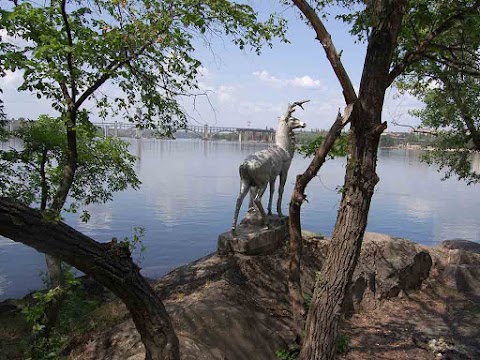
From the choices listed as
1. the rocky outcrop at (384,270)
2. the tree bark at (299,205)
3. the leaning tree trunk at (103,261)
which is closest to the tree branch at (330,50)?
the tree bark at (299,205)

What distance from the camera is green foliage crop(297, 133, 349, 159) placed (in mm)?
5320

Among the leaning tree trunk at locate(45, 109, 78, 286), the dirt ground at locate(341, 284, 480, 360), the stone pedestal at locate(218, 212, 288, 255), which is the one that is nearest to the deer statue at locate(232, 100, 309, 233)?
the stone pedestal at locate(218, 212, 288, 255)

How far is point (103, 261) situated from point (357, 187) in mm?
3277

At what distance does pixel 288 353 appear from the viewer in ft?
21.7

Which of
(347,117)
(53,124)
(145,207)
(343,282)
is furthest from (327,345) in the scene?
(145,207)

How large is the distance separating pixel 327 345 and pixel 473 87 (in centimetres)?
808

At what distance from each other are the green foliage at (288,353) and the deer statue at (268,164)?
10.1 feet

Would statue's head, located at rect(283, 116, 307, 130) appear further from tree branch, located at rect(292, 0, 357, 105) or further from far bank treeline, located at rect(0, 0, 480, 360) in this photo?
tree branch, located at rect(292, 0, 357, 105)

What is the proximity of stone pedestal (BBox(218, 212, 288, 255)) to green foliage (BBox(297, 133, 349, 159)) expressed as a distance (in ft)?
11.3

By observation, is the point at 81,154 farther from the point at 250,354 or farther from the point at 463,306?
the point at 463,306

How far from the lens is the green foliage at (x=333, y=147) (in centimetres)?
532

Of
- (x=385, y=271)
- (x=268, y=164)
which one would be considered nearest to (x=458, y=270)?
(x=385, y=271)

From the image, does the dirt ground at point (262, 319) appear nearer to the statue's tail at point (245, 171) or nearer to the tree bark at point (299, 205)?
the tree bark at point (299, 205)

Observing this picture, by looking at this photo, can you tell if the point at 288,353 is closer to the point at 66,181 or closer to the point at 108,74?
the point at 66,181
